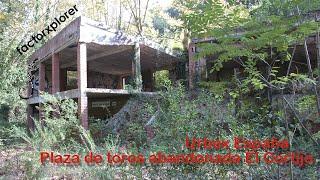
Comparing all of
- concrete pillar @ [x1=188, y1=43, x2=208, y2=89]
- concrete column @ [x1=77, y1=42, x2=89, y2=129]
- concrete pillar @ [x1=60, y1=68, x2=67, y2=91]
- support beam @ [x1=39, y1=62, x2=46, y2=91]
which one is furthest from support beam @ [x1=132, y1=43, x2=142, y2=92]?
concrete pillar @ [x1=60, y1=68, x2=67, y2=91]

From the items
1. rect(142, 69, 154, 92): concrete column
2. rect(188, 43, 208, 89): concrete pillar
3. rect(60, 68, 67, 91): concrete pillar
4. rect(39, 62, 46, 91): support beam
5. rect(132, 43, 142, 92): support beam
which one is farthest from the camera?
rect(142, 69, 154, 92): concrete column

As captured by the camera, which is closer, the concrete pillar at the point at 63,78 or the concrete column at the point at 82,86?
the concrete column at the point at 82,86

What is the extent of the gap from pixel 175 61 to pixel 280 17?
14.3 metres

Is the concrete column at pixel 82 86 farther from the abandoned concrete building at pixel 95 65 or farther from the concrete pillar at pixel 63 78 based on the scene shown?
the concrete pillar at pixel 63 78

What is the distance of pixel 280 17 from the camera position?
4535 mm

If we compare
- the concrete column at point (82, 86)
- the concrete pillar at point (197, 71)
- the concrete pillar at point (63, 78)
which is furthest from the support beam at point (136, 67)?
the concrete pillar at point (63, 78)

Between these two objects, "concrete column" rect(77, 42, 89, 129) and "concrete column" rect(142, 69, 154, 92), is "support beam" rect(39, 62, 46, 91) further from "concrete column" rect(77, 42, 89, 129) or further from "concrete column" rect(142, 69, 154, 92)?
"concrete column" rect(142, 69, 154, 92)

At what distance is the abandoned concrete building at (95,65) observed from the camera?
12.5 m

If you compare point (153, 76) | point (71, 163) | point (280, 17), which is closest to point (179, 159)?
point (280, 17)

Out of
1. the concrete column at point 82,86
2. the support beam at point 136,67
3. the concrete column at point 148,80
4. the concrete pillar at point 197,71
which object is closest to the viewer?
the concrete column at point 82,86

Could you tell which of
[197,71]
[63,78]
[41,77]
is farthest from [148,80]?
[197,71]

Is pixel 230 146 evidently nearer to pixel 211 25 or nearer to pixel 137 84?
pixel 211 25

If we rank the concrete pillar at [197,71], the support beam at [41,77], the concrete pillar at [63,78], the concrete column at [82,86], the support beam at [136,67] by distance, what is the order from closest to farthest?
the concrete column at [82,86] → the support beam at [136,67] → the concrete pillar at [197,71] → the support beam at [41,77] → the concrete pillar at [63,78]

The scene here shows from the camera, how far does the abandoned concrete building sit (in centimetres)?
1247
